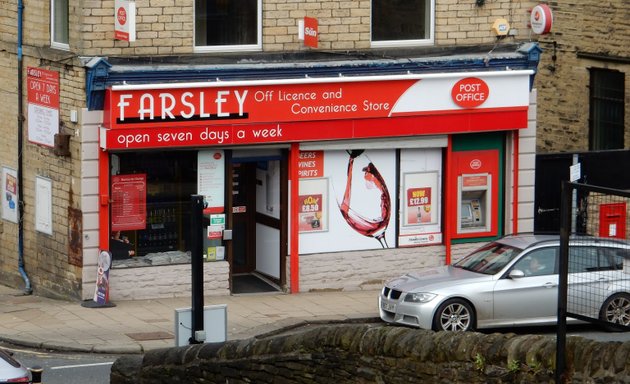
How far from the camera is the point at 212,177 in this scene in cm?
2205

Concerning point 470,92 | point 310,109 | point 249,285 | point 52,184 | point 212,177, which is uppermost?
point 470,92

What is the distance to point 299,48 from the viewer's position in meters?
22.4

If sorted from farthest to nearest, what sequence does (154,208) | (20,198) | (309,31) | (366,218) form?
(366,218) < (20,198) < (309,31) < (154,208)

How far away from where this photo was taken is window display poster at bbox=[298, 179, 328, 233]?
74.9 feet

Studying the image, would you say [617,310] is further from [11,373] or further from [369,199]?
[369,199]

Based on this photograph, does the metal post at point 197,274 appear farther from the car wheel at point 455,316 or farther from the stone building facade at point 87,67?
the stone building facade at point 87,67

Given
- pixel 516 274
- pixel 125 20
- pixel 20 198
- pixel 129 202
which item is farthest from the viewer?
pixel 20 198

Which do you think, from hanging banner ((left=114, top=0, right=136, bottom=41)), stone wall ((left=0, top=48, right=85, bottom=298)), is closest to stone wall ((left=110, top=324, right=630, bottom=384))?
stone wall ((left=0, top=48, right=85, bottom=298))

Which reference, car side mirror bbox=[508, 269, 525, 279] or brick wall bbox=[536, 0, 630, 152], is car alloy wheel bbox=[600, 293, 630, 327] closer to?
car side mirror bbox=[508, 269, 525, 279]

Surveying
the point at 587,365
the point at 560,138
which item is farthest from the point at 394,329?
the point at 560,138

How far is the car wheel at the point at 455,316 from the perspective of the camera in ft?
62.2

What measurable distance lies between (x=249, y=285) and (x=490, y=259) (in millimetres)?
5251

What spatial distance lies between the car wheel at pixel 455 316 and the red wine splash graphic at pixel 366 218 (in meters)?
4.55

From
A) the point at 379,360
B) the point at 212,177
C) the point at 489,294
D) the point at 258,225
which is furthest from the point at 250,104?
the point at 379,360
